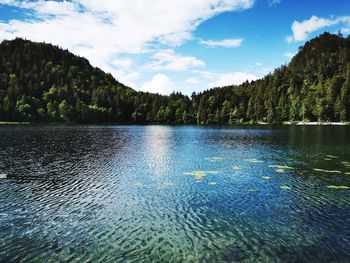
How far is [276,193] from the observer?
36438mm

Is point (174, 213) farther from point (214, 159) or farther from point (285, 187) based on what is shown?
point (214, 159)

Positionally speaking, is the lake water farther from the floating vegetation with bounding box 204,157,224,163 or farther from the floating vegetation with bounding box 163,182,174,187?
the floating vegetation with bounding box 204,157,224,163

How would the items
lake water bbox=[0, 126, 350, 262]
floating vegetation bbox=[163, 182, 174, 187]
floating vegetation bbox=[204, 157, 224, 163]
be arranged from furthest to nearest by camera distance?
floating vegetation bbox=[204, 157, 224, 163] < floating vegetation bbox=[163, 182, 174, 187] < lake water bbox=[0, 126, 350, 262]

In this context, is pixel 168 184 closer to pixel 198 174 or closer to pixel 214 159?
pixel 198 174

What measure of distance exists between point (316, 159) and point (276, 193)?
31113 millimetres

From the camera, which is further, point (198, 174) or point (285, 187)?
point (198, 174)

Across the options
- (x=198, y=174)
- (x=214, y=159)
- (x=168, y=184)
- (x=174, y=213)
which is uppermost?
(x=214, y=159)

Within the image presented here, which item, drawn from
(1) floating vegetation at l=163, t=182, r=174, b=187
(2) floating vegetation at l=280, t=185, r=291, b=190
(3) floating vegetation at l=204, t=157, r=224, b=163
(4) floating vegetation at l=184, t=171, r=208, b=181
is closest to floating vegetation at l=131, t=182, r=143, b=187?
(1) floating vegetation at l=163, t=182, r=174, b=187

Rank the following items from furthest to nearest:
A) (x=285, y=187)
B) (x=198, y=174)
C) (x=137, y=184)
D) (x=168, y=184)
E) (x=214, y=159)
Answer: (x=214, y=159)
(x=198, y=174)
(x=168, y=184)
(x=137, y=184)
(x=285, y=187)

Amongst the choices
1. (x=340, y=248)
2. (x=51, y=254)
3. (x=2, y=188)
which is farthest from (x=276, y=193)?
(x=2, y=188)

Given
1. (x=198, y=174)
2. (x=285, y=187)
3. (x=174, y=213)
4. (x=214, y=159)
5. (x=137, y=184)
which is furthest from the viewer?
(x=214, y=159)

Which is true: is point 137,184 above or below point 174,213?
above

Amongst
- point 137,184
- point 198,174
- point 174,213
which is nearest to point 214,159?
point 198,174

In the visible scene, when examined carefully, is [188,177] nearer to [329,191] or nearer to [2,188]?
[329,191]
